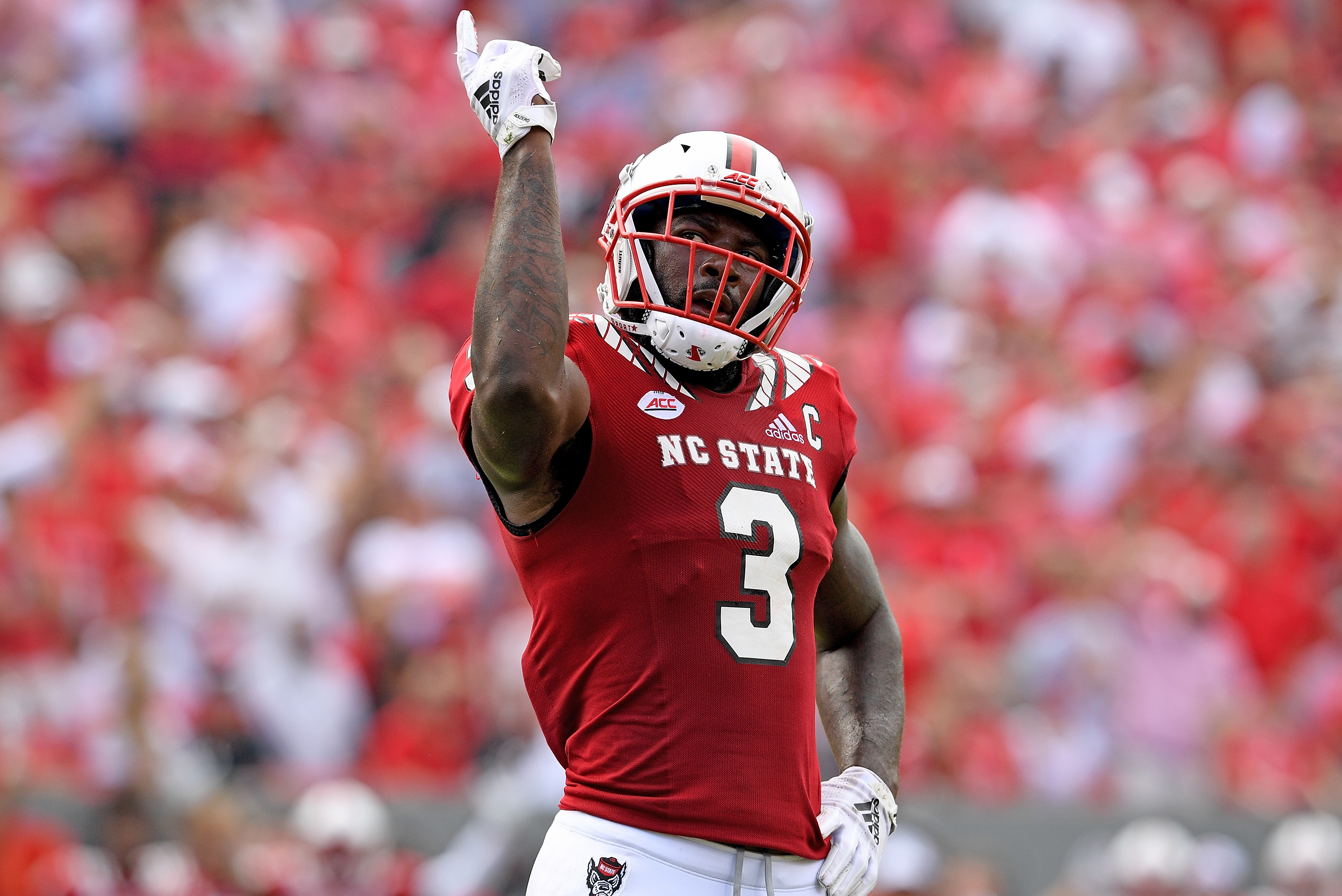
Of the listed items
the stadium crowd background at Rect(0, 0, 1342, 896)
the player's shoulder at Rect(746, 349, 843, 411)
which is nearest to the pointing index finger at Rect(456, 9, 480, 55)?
the player's shoulder at Rect(746, 349, 843, 411)

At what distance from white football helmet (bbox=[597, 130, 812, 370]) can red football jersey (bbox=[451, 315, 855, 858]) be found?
9 cm

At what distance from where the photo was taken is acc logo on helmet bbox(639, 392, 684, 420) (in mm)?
2898

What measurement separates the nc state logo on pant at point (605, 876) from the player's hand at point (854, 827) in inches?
14.6

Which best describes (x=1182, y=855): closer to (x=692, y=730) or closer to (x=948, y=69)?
(x=692, y=730)

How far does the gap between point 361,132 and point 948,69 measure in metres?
4.34

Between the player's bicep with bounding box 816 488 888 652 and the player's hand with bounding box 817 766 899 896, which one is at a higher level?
the player's bicep with bounding box 816 488 888 652

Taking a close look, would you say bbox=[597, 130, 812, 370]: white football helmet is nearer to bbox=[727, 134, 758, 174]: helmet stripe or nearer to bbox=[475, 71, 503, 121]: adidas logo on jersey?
bbox=[727, 134, 758, 174]: helmet stripe

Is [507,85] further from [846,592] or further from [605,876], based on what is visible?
[605,876]

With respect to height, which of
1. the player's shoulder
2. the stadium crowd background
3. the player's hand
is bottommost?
the player's hand

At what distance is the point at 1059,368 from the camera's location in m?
9.61

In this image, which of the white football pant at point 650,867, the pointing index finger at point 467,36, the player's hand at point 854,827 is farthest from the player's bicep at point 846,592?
the pointing index finger at point 467,36

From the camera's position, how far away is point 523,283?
2662mm

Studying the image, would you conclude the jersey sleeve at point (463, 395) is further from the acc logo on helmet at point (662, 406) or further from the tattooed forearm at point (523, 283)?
the acc logo on helmet at point (662, 406)

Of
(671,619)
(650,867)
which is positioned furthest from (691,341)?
(650,867)
